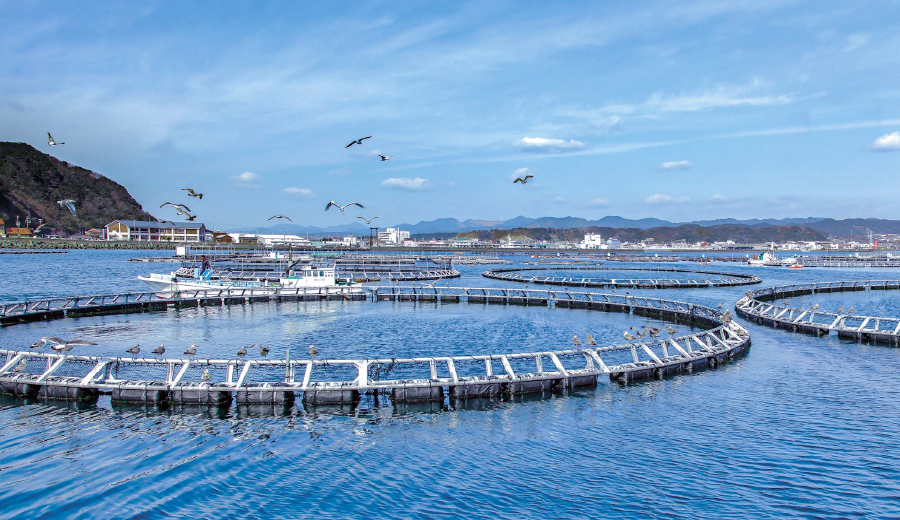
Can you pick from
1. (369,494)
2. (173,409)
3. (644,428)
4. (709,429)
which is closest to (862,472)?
(709,429)

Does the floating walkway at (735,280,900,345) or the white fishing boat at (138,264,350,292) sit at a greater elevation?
the white fishing boat at (138,264,350,292)

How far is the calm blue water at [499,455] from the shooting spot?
14156 millimetres

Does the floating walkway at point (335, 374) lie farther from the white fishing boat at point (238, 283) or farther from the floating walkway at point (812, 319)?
the white fishing boat at point (238, 283)

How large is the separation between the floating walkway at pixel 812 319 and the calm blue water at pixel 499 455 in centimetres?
1025

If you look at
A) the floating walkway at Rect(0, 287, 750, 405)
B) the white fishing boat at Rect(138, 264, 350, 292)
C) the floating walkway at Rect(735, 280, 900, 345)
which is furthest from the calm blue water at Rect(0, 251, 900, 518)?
the white fishing boat at Rect(138, 264, 350, 292)

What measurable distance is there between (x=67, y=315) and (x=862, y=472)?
2088 inches

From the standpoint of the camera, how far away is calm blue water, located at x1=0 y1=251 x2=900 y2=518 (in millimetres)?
14156

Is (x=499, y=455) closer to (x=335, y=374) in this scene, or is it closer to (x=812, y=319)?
(x=335, y=374)

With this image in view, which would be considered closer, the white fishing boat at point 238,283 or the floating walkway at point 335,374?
the floating walkway at point 335,374

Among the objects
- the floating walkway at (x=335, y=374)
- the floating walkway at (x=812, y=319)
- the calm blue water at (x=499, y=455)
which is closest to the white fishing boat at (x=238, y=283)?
the floating walkway at (x=335, y=374)

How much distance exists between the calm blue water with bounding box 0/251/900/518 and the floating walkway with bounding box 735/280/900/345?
1025cm

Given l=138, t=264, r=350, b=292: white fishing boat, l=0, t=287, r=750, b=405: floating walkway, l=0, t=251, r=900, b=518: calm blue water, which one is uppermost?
l=138, t=264, r=350, b=292: white fishing boat

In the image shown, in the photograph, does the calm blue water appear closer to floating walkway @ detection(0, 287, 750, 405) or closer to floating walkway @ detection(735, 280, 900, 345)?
floating walkway @ detection(0, 287, 750, 405)

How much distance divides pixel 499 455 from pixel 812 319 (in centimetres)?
3742
